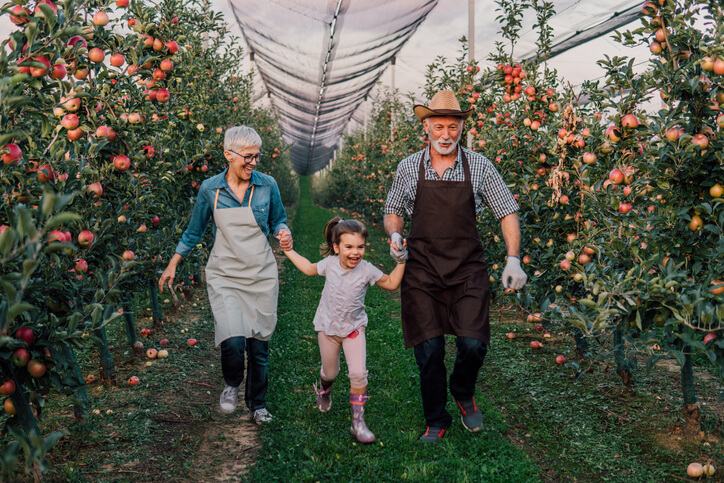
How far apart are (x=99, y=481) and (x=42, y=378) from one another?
72cm

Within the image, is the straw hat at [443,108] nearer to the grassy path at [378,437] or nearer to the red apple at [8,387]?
the grassy path at [378,437]

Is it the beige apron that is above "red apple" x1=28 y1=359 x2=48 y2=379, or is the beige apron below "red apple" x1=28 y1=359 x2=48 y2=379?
above

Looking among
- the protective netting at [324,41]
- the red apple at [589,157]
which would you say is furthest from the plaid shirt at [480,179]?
the protective netting at [324,41]

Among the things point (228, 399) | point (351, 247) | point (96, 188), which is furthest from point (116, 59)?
point (228, 399)

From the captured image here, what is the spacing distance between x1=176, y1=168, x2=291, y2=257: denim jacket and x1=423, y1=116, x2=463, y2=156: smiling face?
99cm

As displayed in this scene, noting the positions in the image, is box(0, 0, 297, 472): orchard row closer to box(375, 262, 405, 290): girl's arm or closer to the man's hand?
the man's hand

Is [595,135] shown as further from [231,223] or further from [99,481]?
[99,481]

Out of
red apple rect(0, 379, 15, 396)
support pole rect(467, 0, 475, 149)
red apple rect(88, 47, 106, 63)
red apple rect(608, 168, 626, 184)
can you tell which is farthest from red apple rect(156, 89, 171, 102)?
support pole rect(467, 0, 475, 149)

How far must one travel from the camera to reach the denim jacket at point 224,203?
3441mm

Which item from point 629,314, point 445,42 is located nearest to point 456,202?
point 629,314

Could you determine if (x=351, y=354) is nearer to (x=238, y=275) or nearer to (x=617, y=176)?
(x=238, y=275)

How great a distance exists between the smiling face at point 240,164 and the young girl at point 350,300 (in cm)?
59

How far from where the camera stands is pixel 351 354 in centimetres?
328

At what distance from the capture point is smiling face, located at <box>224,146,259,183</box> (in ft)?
11.0
